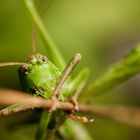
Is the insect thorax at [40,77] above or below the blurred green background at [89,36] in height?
below

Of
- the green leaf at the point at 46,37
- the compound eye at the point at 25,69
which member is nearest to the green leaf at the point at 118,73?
the green leaf at the point at 46,37

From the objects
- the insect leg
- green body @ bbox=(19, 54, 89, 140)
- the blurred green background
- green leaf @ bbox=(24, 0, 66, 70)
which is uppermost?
Answer: the blurred green background

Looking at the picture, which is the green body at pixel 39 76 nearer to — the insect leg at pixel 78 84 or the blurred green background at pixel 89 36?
the insect leg at pixel 78 84

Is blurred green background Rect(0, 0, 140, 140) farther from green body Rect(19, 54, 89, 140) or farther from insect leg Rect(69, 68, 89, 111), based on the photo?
green body Rect(19, 54, 89, 140)

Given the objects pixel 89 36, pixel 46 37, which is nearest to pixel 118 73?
pixel 46 37

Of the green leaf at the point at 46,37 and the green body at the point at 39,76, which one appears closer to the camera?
the green body at the point at 39,76

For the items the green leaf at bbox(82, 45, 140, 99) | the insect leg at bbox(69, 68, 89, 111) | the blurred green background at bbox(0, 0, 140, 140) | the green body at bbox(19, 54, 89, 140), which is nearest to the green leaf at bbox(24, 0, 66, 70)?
the insect leg at bbox(69, 68, 89, 111)

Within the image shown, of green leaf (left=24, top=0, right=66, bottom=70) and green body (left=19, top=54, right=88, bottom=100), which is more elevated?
green leaf (left=24, top=0, right=66, bottom=70)

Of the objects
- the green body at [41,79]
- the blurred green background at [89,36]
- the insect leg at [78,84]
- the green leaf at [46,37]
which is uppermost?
the blurred green background at [89,36]

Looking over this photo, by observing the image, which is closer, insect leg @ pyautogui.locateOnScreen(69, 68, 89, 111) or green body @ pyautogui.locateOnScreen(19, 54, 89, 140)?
green body @ pyautogui.locateOnScreen(19, 54, 89, 140)
